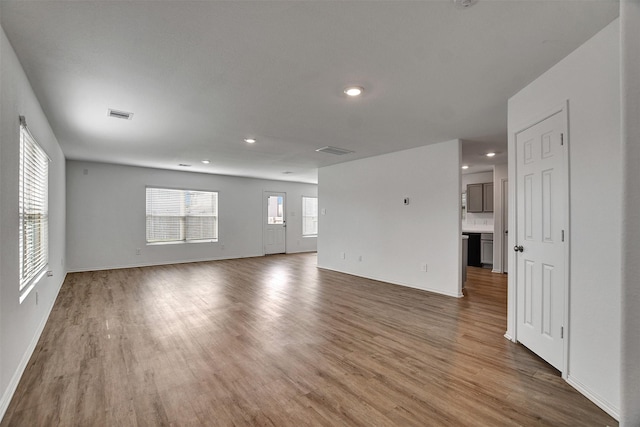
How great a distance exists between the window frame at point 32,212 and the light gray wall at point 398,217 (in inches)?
194

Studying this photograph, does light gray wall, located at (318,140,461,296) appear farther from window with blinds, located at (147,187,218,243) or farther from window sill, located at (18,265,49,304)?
window sill, located at (18,265,49,304)

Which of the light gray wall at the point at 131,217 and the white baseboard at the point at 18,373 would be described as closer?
the white baseboard at the point at 18,373

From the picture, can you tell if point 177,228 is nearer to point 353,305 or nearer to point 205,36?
point 353,305

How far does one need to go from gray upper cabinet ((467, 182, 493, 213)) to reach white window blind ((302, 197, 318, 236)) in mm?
5129

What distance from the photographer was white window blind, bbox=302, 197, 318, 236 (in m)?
10.7

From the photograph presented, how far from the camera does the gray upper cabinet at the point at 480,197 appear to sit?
7.44 m

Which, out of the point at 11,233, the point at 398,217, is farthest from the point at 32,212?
the point at 398,217

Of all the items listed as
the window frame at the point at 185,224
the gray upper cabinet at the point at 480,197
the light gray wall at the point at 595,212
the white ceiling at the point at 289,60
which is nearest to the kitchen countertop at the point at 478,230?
the gray upper cabinet at the point at 480,197

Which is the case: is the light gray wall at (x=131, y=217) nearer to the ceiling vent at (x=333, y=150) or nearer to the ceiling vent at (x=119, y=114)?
the ceiling vent at (x=119, y=114)

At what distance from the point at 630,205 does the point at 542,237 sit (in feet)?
6.03

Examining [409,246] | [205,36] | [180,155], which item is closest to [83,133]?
[180,155]

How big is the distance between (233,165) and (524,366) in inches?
250

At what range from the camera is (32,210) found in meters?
3.10

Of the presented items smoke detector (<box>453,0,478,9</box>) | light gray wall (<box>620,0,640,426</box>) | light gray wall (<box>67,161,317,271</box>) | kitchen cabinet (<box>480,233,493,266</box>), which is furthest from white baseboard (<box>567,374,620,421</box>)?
light gray wall (<box>67,161,317,271</box>)
